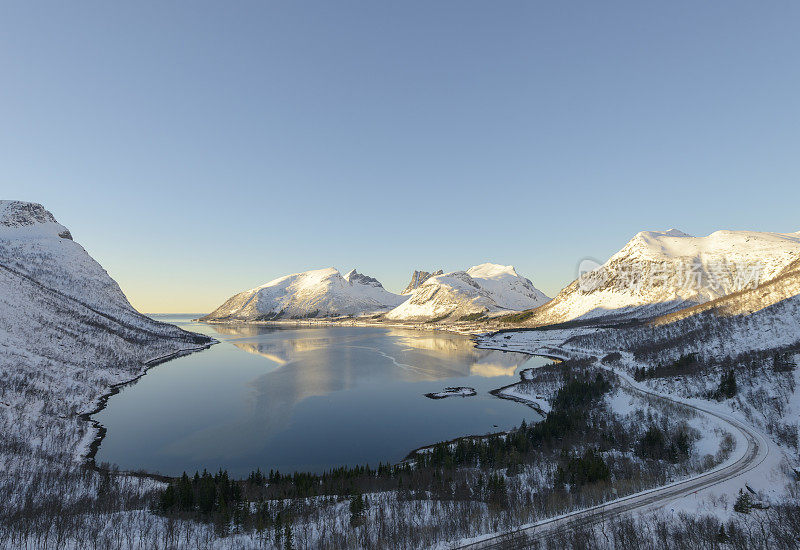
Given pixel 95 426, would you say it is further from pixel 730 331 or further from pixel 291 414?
pixel 730 331

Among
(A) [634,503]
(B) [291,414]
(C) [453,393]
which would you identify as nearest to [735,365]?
(C) [453,393]

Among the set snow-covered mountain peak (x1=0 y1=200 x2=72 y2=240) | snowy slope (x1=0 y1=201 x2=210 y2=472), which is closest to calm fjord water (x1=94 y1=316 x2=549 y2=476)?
snowy slope (x1=0 y1=201 x2=210 y2=472)

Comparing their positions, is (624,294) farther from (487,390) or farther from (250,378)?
(250,378)

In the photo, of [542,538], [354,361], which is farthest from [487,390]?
[542,538]

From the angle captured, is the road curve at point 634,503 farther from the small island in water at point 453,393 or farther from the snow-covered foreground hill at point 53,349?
the small island in water at point 453,393

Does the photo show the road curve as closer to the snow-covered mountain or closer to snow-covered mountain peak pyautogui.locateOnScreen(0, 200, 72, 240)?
the snow-covered mountain

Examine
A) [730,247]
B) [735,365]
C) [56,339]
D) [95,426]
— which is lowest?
[95,426]

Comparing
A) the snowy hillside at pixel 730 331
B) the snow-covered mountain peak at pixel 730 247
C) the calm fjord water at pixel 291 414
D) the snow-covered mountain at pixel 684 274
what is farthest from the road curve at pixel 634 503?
the snow-covered mountain peak at pixel 730 247
